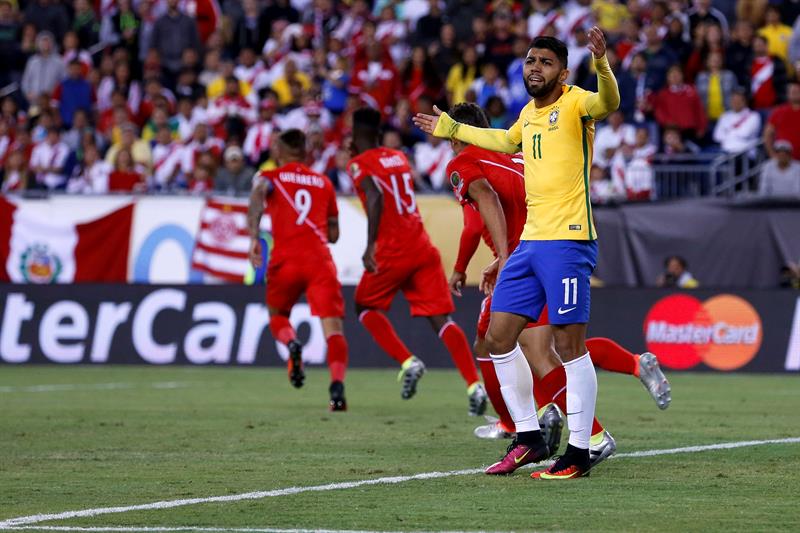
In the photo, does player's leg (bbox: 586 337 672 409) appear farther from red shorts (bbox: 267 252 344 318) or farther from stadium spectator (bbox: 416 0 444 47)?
stadium spectator (bbox: 416 0 444 47)

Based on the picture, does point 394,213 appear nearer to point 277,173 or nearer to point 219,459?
point 277,173

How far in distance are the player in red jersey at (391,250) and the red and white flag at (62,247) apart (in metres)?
8.72

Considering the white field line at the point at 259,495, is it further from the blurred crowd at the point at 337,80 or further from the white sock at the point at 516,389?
the blurred crowd at the point at 337,80

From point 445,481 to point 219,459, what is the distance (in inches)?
73.9

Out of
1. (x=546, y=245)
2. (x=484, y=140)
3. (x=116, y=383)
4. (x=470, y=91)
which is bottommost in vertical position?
(x=116, y=383)

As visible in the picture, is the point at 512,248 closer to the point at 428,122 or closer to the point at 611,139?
the point at 428,122

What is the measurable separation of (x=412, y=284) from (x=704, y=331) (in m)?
6.33

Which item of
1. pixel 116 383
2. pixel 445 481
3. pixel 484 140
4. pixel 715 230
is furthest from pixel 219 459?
pixel 715 230

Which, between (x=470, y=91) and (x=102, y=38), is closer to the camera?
(x=470, y=91)

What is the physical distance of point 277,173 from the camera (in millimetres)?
14359

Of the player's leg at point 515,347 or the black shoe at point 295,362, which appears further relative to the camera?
the black shoe at point 295,362

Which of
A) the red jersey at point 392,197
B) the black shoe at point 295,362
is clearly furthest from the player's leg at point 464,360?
the black shoe at point 295,362

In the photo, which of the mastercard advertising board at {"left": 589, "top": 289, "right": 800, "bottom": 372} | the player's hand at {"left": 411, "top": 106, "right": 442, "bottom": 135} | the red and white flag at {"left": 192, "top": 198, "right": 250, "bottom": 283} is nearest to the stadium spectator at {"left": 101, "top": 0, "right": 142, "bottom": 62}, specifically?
the red and white flag at {"left": 192, "top": 198, "right": 250, "bottom": 283}

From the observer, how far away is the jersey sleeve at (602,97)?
8203mm
